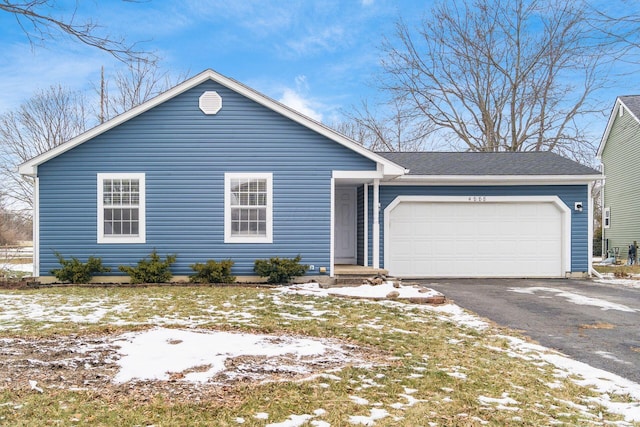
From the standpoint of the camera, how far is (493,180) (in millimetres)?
12984

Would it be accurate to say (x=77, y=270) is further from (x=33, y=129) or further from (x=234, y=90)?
(x=33, y=129)

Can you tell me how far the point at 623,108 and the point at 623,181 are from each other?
10.3 ft

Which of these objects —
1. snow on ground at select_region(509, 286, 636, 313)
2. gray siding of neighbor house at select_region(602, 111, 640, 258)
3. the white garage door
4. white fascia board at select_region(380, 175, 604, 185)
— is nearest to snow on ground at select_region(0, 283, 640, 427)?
snow on ground at select_region(509, 286, 636, 313)

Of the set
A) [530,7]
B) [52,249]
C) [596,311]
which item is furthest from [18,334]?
[530,7]

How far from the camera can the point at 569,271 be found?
43.6 ft

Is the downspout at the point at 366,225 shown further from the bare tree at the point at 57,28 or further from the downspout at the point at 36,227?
the downspout at the point at 36,227

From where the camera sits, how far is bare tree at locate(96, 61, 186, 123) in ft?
87.1

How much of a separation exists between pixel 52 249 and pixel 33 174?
1.81 metres

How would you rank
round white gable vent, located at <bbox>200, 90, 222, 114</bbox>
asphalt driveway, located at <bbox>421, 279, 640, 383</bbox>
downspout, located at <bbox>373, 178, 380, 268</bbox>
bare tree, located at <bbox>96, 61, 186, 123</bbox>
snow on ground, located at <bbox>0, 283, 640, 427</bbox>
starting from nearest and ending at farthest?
1. snow on ground, located at <bbox>0, 283, 640, 427</bbox>
2. asphalt driveway, located at <bbox>421, 279, 640, 383</bbox>
3. round white gable vent, located at <bbox>200, 90, 222, 114</bbox>
4. downspout, located at <bbox>373, 178, 380, 268</bbox>
5. bare tree, located at <bbox>96, 61, 186, 123</bbox>

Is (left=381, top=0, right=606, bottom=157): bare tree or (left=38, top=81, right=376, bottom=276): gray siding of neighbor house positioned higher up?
(left=381, top=0, right=606, bottom=157): bare tree

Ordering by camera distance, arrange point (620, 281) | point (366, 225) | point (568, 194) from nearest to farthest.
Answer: point (366, 225), point (620, 281), point (568, 194)

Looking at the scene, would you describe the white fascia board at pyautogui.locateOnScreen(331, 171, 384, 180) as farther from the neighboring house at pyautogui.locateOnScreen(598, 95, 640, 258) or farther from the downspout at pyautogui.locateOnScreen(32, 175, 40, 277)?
the neighboring house at pyautogui.locateOnScreen(598, 95, 640, 258)

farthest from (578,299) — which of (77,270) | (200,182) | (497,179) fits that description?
(77,270)

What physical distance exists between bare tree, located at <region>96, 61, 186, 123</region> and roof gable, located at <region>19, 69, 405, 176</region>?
16353 millimetres
